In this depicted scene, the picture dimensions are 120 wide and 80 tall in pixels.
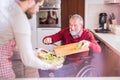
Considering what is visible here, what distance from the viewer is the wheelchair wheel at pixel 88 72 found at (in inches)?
26.0

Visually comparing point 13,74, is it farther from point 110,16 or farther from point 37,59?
point 110,16

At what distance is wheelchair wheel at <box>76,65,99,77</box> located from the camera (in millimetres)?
660

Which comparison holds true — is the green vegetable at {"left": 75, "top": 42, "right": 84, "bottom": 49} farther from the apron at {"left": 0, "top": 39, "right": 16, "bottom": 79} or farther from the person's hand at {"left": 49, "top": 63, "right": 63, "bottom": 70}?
the apron at {"left": 0, "top": 39, "right": 16, "bottom": 79}

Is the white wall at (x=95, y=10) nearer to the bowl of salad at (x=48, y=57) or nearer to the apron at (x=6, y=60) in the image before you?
the bowl of salad at (x=48, y=57)

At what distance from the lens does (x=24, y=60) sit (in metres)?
0.61

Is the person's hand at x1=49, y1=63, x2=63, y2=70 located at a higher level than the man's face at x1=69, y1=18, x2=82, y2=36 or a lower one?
lower

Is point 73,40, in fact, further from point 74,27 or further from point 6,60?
A: point 6,60

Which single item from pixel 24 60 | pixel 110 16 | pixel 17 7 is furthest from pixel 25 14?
pixel 110 16

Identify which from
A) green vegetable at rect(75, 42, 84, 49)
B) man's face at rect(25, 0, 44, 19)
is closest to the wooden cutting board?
green vegetable at rect(75, 42, 84, 49)

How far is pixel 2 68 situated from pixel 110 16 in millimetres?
356

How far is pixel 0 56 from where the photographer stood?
0.60 metres

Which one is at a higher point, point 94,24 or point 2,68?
point 94,24

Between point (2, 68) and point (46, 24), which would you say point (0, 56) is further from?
point (46, 24)

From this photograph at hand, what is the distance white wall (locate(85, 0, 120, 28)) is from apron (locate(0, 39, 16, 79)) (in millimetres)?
231
